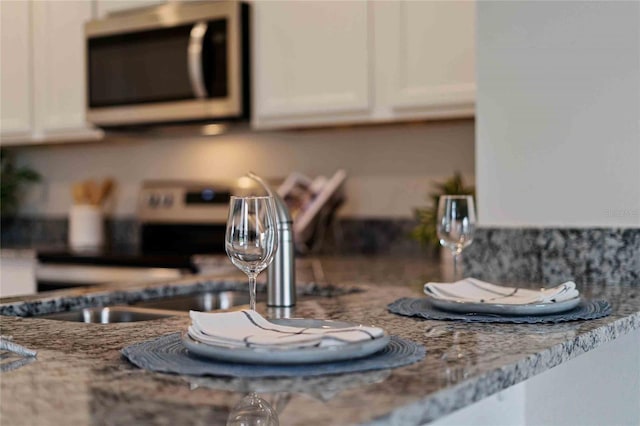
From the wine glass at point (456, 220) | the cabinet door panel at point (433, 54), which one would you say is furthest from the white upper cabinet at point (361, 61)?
the wine glass at point (456, 220)

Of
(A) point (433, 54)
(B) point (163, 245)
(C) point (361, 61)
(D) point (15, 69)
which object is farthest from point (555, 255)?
(D) point (15, 69)

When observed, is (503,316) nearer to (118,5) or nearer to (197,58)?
(197,58)

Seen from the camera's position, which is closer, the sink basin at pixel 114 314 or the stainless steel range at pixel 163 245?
the sink basin at pixel 114 314

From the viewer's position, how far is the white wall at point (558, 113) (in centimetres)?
190

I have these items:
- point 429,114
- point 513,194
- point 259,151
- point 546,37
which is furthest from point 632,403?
point 259,151

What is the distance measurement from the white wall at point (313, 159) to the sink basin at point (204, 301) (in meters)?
1.27

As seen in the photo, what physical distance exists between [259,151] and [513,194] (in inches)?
64.9

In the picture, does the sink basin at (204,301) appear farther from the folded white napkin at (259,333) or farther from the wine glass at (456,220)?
the folded white napkin at (259,333)

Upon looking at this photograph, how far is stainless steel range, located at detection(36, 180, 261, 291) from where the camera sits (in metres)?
3.03

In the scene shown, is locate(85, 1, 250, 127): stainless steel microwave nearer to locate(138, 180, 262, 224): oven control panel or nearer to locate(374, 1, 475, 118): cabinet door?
locate(138, 180, 262, 224): oven control panel

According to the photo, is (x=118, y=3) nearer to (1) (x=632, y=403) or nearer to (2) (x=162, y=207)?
(2) (x=162, y=207)

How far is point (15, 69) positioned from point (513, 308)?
3.05m

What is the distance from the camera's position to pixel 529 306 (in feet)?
4.56

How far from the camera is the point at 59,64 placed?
3643mm
